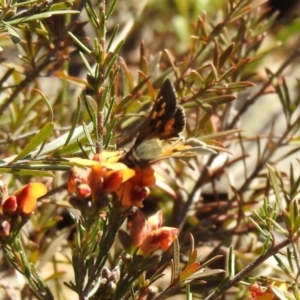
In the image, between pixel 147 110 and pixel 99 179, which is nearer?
pixel 99 179

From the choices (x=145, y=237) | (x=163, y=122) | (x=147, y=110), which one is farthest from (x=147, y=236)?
(x=147, y=110)

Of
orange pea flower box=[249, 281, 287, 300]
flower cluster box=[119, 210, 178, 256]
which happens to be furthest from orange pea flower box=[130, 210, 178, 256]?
orange pea flower box=[249, 281, 287, 300]

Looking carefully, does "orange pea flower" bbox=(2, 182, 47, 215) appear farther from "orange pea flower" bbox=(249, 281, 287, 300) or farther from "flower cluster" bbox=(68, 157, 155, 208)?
"orange pea flower" bbox=(249, 281, 287, 300)

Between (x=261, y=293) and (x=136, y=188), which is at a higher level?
(x=136, y=188)

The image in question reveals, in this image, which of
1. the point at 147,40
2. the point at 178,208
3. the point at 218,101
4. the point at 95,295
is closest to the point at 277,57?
the point at 147,40

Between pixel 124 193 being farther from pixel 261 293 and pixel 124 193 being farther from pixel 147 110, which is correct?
pixel 147 110

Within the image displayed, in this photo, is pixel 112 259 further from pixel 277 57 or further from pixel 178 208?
pixel 277 57

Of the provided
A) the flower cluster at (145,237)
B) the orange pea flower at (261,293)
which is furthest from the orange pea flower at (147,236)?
the orange pea flower at (261,293)
